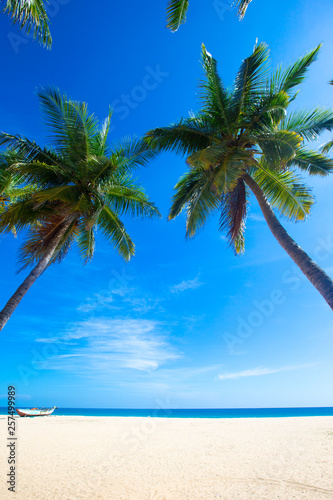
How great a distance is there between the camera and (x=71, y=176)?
959 cm

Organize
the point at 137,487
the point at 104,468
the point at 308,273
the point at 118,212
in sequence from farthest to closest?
1. the point at 118,212
2. the point at 104,468
3. the point at 137,487
4. the point at 308,273

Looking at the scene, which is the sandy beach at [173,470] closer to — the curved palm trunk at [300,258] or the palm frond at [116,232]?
the curved palm trunk at [300,258]

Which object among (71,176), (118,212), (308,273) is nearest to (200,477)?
(308,273)

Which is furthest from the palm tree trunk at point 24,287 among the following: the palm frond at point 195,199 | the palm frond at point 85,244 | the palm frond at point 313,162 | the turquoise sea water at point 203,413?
the turquoise sea water at point 203,413

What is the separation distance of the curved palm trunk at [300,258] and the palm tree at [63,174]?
4736 millimetres

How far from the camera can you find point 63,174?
364 inches

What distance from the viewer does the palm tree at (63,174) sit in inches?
344

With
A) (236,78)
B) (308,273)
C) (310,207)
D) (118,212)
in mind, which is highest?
(236,78)

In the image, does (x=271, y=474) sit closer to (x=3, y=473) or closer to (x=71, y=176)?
(x=3, y=473)

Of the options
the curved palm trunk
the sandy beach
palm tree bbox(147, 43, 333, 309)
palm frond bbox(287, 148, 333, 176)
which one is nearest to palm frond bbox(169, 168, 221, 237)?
palm tree bbox(147, 43, 333, 309)

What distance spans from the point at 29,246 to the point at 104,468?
25.1 ft

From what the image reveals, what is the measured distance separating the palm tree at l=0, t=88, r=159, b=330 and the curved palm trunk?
4.74m

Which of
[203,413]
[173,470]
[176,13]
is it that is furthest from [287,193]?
[203,413]

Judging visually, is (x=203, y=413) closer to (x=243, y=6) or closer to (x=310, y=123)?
(x=310, y=123)
